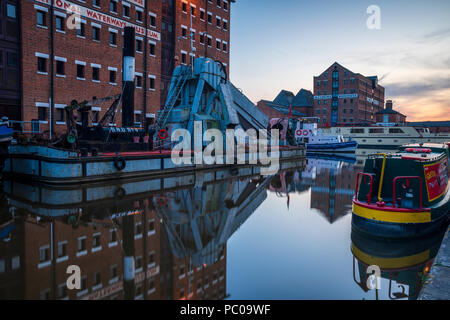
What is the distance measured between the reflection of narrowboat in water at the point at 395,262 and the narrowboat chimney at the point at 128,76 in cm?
1724

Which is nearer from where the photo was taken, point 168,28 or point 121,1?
point 121,1

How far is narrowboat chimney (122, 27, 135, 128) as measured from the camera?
2195cm

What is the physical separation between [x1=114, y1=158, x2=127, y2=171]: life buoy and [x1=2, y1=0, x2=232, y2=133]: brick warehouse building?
6335mm

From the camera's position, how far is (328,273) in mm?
6496

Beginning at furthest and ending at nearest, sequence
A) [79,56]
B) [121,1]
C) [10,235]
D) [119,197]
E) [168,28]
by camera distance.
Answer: [168,28]
[121,1]
[79,56]
[119,197]
[10,235]

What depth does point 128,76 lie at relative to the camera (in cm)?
2225

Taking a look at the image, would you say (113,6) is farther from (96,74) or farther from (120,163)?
(120,163)

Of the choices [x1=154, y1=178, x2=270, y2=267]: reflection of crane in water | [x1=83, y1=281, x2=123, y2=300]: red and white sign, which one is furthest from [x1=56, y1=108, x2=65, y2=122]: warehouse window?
[x1=83, y1=281, x2=123, y2=300]: red and white sign

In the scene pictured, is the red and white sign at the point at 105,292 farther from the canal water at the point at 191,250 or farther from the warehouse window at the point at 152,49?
the warehouse window at the point at 152,49

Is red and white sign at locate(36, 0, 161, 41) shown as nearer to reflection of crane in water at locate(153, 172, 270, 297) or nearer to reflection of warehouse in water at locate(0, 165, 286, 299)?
reflection of warehouse in water at locate(0, 165, 286, 299)

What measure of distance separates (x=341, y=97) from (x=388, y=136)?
23136 millimetres

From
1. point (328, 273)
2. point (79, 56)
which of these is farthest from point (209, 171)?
point (328, 273)
